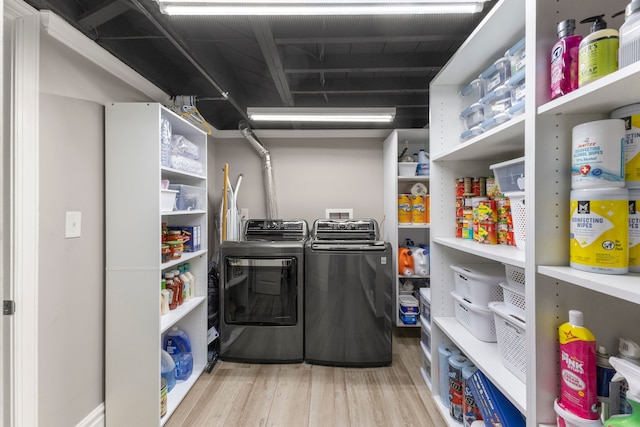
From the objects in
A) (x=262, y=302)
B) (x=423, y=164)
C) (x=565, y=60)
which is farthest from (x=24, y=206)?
(x=423, y=164)

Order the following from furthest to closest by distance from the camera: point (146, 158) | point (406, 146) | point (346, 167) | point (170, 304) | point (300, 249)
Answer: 1. point (346, 167)
2. point (406, 146)
3. point (300, 249)
4. point (170, 304)
5. point (146, 158)

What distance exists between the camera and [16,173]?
1297mm

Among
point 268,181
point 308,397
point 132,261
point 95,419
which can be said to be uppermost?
point 268,181

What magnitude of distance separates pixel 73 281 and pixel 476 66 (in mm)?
2509

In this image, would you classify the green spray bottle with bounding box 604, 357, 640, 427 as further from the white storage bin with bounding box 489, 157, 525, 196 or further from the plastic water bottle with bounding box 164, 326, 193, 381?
the plastic water bottle with bounding box 164, 326, 193, 381

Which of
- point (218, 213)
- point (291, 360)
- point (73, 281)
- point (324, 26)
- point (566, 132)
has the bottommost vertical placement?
point (291, 360)

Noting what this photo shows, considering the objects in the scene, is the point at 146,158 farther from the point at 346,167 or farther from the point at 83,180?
the point at 346,167

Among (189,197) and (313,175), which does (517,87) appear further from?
(313,175)

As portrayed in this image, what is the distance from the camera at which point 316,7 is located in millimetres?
1315

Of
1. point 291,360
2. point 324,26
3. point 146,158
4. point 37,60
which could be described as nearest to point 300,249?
point 291,360

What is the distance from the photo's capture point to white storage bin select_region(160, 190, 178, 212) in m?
1.84

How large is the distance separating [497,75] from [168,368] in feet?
8.70

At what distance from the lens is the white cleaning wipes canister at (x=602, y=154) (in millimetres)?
767

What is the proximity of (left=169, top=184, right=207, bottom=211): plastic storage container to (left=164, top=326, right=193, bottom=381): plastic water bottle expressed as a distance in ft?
3.21
